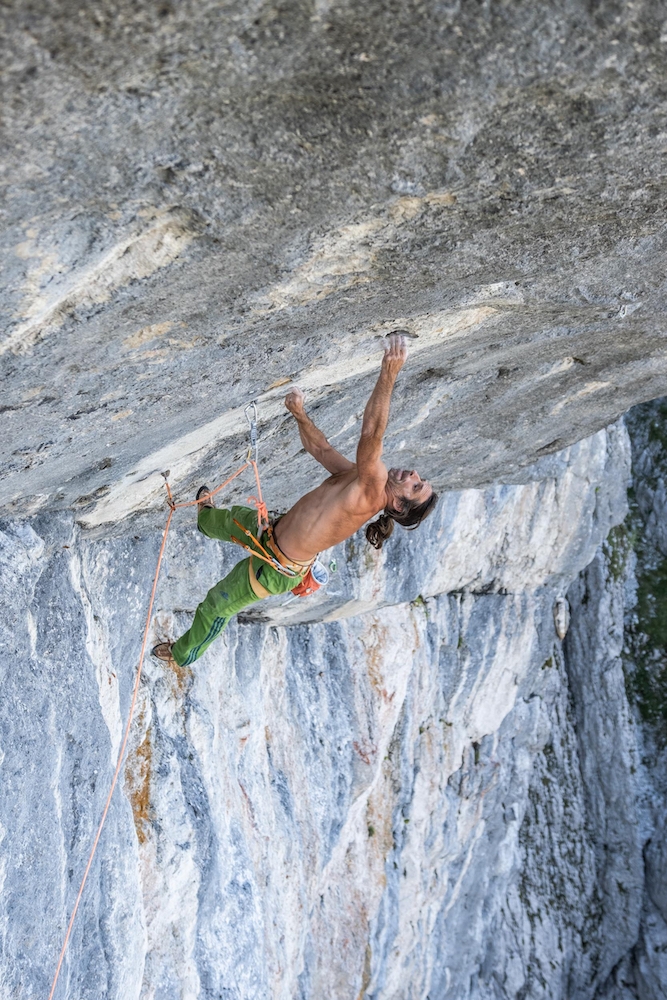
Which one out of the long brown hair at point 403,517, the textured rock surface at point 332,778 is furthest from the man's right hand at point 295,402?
the textured rock surface at point 332,778

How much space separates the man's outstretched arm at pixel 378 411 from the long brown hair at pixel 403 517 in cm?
41

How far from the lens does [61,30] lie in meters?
1.58

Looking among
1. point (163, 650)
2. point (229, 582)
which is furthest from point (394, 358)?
point (163, 650)

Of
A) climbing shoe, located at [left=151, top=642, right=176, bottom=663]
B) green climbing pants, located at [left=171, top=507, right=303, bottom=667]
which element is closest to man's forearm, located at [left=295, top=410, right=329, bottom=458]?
green climbing pants, located at [left=171, top=507, right=303, bottom=667]

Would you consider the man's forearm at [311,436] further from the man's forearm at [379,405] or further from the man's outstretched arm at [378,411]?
the man's forearm at [379,405]

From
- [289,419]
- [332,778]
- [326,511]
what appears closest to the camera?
[326,511]

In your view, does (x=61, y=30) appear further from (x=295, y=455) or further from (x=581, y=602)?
(x=581, y=602)

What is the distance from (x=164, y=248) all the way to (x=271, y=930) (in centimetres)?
748

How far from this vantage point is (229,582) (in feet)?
16.9

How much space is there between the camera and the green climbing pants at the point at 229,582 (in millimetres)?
4859

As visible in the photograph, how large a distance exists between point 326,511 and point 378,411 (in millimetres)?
904

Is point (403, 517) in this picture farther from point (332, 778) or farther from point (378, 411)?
point (332, 778)

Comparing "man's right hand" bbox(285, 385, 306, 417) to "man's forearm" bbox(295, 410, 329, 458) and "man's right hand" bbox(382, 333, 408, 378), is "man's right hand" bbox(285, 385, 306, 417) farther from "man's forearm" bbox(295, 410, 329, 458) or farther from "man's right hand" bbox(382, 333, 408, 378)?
"man's right hand" bbox(382, 333, 408, 378)

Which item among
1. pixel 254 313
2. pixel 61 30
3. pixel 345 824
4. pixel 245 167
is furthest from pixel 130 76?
pixel 345 824
